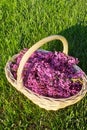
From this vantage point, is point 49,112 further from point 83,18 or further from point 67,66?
point 83,18

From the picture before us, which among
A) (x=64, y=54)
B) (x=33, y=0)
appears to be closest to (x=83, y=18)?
(x=33, y=0)

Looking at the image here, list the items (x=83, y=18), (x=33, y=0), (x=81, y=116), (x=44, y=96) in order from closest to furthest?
1. (x=44, y=96)
2. (x=81, y=116)
3. (x=83, y=18)
4. (x=33, y=0)

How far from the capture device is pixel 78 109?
327 cm

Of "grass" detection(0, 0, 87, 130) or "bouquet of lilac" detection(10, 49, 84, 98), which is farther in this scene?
"grass" detection(0, 0, 87, 130)

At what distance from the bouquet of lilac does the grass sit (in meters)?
0.25

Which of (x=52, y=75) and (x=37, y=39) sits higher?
(x=37, y=39)

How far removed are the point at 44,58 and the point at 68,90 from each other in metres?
0.43

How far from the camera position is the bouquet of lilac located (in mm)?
3038

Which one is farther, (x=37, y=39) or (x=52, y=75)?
(x=37, y=39)

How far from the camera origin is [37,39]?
4.13 metres

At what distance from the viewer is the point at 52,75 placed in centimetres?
309

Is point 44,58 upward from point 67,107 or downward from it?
upward

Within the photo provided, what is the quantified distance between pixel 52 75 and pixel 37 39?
113 centimetres

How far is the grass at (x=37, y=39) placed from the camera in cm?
316
